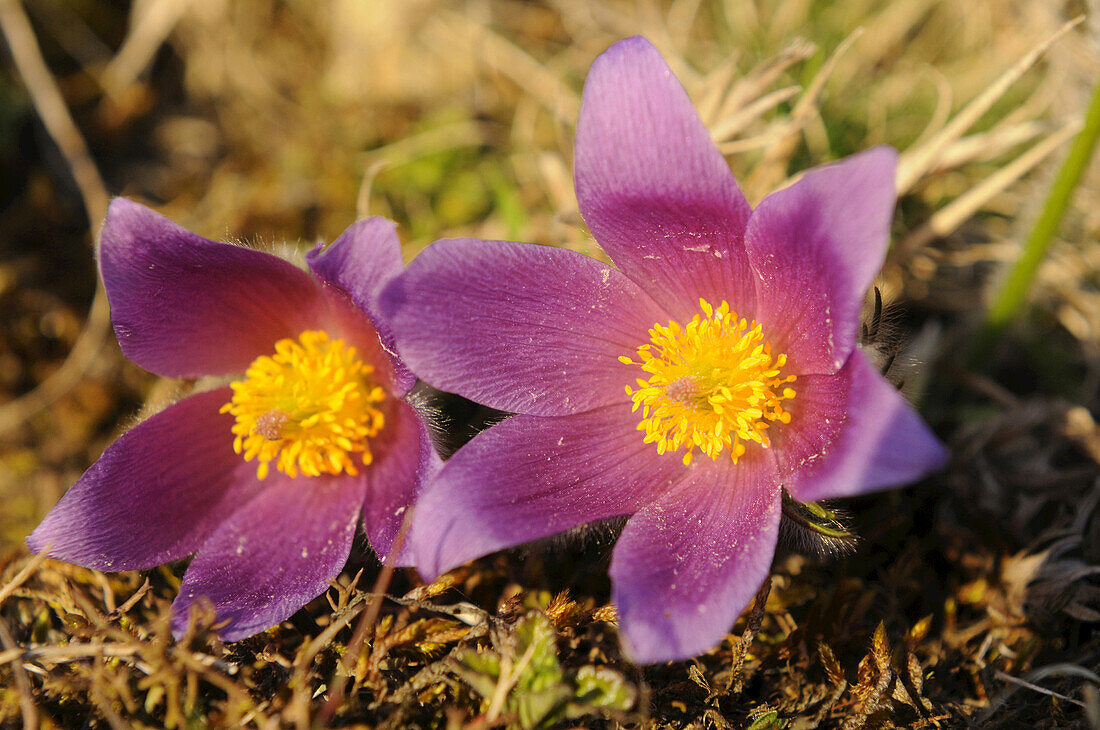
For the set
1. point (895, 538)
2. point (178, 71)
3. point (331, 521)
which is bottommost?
point (895, 538)

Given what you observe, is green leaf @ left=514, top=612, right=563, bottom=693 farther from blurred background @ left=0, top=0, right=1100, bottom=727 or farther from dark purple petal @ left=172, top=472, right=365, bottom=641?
blurred background @ left=0, top=0, right=1100, bottom=727

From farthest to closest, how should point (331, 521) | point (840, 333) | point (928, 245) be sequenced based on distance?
1. point (928, 245)
2. point (331, 521)
3. point (840, 333)

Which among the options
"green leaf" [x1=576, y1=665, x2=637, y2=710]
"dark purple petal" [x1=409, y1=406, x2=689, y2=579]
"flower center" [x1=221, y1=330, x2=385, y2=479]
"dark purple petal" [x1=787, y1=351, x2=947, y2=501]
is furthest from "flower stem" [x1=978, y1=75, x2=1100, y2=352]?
"flower center" [x1=221, y1=330, x2=385, y2=479]

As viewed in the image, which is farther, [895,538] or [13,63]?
[13,63]

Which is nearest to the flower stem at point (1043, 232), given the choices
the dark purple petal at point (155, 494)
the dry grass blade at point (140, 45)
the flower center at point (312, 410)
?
the flower center at point (312, 410)

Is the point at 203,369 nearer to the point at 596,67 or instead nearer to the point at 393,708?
the point at 393,708

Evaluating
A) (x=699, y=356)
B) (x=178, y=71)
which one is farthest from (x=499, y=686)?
(x=178, y=71)

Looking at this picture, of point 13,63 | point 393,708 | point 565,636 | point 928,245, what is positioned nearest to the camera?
point 393,708
